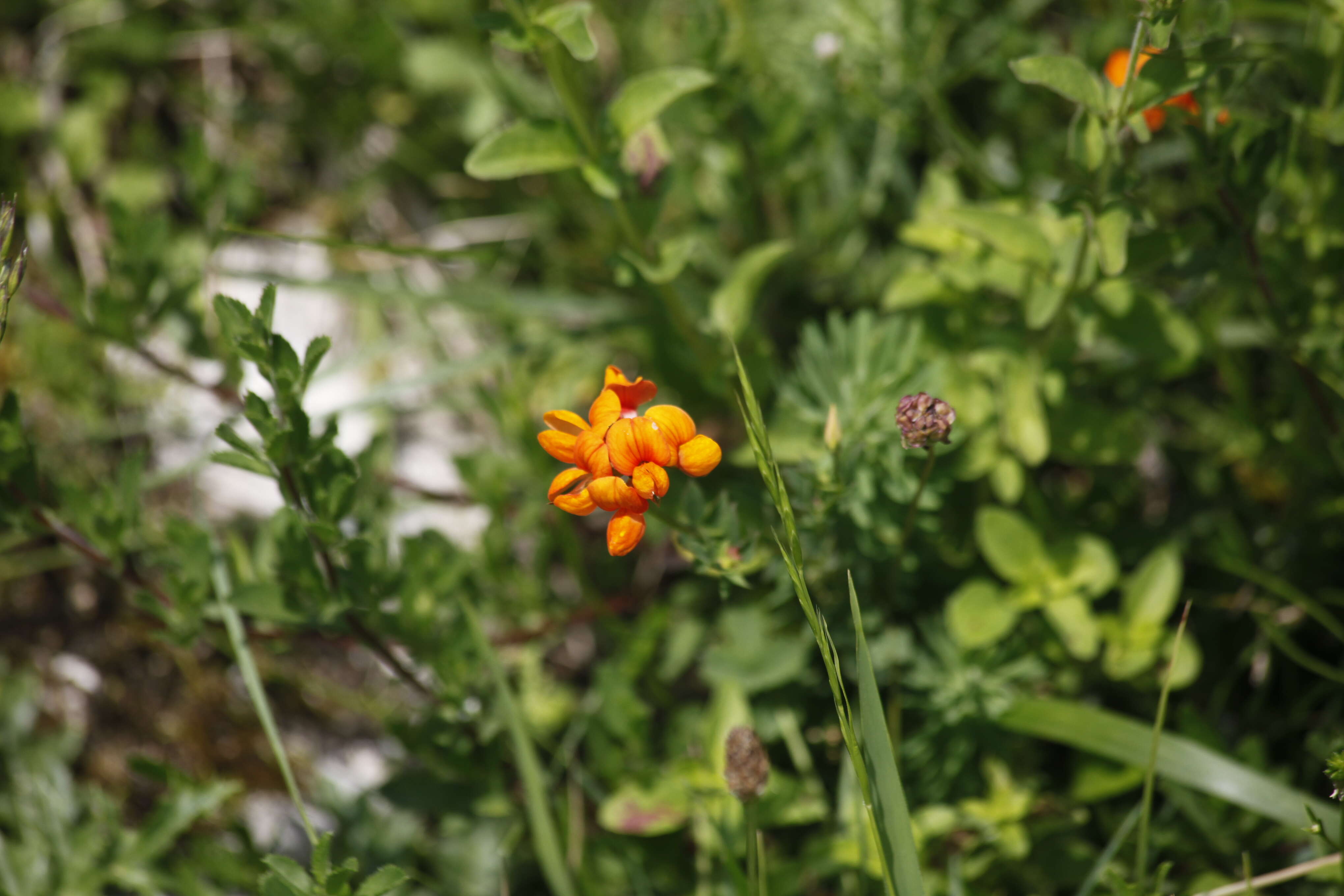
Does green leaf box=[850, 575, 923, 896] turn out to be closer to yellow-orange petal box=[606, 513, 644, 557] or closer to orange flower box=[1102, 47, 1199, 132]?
yellow-orange petal box=[606, 513, 644, 557]

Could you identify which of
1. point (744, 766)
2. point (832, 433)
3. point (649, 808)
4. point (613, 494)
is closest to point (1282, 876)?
point (744, 766)

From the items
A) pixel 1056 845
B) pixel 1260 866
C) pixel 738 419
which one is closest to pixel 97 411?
pixel 738 419

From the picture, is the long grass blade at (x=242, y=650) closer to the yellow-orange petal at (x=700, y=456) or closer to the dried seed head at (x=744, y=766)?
the dried seed head at (x=744, y=766)

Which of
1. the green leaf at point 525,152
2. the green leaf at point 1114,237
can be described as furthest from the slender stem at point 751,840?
the green leaf at point 525,152

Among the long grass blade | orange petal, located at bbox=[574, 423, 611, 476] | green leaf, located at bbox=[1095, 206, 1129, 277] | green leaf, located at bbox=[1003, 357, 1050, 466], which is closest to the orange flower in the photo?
green leaf, located at bbox=[1095, 206, 1129, 277]

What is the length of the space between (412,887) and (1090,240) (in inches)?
108

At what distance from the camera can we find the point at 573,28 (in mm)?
2141

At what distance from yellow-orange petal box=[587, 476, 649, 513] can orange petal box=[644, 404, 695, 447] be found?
0.41ft

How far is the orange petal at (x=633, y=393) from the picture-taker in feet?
6.79

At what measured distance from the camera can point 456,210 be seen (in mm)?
4301

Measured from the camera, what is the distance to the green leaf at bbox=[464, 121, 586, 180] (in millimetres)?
2312

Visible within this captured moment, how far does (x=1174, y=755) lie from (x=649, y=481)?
63.5 inches

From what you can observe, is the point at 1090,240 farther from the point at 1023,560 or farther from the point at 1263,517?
the point at 1263,517

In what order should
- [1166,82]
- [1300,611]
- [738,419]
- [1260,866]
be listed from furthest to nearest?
[738,419] < [1300,611] < [1260,866] < [1166,82]
